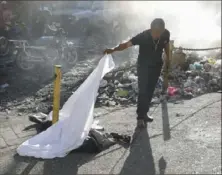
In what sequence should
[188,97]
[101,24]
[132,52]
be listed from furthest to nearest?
[101,24] < [132,52] < [188,97]

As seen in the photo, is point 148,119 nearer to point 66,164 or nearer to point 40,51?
point 66,164

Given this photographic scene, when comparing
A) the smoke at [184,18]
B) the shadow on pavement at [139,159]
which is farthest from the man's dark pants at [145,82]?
the smoke at [184,18]

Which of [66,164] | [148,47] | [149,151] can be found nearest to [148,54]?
[148,47]

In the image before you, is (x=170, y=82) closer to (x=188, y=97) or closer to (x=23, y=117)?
(x=188, y=97)

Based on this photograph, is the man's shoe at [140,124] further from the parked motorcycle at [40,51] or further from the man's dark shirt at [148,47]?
the parked motorcycle at [40,51]

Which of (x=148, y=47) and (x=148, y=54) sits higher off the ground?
(x=148, y=47)

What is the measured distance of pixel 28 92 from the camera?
24.8 feet

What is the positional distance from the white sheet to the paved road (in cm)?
11

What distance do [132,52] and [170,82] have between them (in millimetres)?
3882

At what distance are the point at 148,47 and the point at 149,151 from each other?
1.62 m

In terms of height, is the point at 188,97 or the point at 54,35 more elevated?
the point at 54,35

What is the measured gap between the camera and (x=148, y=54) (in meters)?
5.45

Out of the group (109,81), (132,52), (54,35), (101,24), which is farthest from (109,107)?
(101,24)

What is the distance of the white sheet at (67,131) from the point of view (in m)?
4.55
